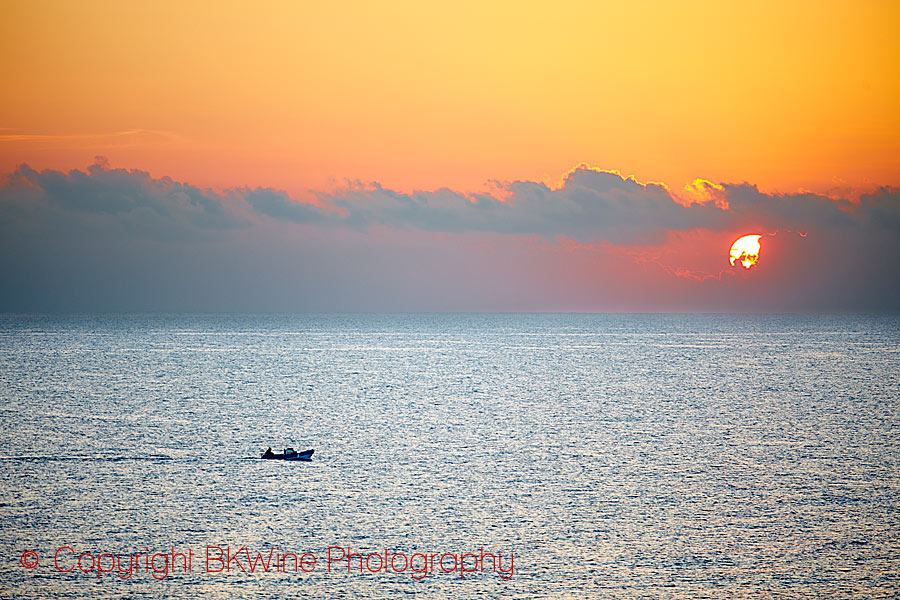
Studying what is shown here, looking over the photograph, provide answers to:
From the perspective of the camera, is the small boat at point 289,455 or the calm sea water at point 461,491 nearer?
the calm sea water at point 461,491

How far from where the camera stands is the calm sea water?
69.7 ft

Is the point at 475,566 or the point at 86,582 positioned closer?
the point at 86,582

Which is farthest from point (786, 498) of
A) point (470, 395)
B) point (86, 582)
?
point (470, 395)

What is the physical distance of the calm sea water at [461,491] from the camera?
21.2m

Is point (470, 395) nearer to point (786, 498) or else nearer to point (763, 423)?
point (763, 423)

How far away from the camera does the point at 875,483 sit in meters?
32.0

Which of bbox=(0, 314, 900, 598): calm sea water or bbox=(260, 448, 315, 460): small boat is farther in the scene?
bbox=(260, 448, 315, 460): small boat

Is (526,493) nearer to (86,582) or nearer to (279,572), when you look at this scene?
(279,572)

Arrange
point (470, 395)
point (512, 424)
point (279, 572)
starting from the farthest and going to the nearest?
point (470, 395) < point (512, 424) < point (279, 572)

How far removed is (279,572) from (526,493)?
1124 cm

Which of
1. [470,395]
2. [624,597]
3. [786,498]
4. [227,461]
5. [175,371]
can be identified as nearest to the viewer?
[624,597]

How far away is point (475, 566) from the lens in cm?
2230

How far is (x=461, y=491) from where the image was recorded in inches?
1202

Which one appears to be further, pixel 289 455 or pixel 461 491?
pixel 289 455
